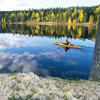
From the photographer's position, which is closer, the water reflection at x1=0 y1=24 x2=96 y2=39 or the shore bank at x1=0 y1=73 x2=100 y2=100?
the shore bank at x1=0 y1=73 x2=100 y2=100

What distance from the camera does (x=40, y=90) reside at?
16.0 m

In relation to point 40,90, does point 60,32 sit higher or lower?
lower

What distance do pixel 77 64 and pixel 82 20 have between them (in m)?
126

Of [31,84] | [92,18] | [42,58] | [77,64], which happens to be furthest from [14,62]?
[92,18]

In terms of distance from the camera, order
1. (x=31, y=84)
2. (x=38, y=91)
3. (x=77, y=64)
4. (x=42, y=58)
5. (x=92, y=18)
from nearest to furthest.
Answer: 1. (x=38, y=91)
2. (x=31, y=84)
3. (x=77, y=64)
4. (x=42, y=58)
5. (x=92, y=18)

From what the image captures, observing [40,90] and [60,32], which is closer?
[40,90]

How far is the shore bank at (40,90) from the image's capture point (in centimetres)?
1502

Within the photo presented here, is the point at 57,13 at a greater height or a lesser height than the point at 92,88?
lesser

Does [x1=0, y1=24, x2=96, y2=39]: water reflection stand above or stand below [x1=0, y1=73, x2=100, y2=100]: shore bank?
below

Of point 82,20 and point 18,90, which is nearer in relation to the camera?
point 18,90

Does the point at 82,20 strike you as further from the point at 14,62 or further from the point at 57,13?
the point at 14,62

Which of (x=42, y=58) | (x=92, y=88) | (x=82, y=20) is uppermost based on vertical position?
(x=92, y=88)

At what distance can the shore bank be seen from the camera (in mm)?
15016

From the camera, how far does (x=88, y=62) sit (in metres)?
42.3
